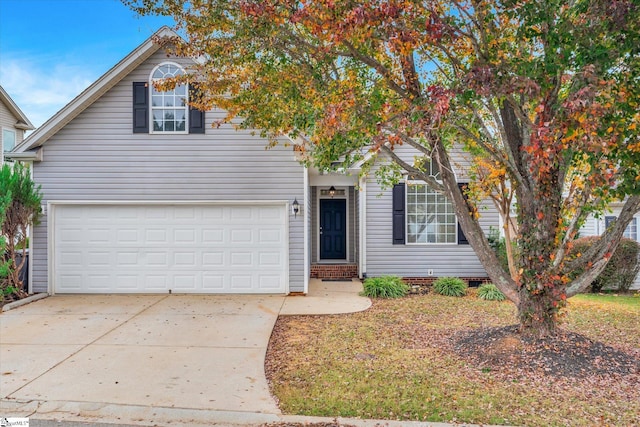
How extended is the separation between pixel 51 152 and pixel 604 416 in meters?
10.9

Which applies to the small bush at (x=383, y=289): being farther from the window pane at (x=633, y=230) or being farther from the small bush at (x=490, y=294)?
the window pane at (x=633, y=230)

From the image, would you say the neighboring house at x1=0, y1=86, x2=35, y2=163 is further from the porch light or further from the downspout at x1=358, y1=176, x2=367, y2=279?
the downspout at x1=358, y1=176, x2=367, y2=279

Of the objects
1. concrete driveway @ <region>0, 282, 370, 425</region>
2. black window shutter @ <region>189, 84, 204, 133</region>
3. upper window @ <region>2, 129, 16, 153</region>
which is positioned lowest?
concrete driveway @ <region>0, 282, 370, 425</region>

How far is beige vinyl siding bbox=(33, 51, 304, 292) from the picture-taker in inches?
388

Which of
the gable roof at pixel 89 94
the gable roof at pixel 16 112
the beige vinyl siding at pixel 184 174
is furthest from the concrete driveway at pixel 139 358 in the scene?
the gable roof at pixel 16 112

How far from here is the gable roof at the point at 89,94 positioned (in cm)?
947

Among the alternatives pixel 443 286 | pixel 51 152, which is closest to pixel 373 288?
pixel 443 286

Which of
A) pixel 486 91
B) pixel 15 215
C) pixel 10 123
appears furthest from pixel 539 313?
pixel 10 123

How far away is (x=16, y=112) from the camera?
55.6 ft

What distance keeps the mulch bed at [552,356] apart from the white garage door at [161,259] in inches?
206

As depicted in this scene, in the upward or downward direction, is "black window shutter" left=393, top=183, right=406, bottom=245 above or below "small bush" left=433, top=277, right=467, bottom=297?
above

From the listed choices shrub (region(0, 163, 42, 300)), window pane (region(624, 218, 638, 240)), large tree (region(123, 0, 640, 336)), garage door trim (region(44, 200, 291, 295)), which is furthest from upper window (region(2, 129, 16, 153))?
window pane (region(624, 218, 638, 240))

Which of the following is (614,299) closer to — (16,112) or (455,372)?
(455,372)

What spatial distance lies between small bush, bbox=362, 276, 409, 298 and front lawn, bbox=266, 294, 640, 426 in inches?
94.7
